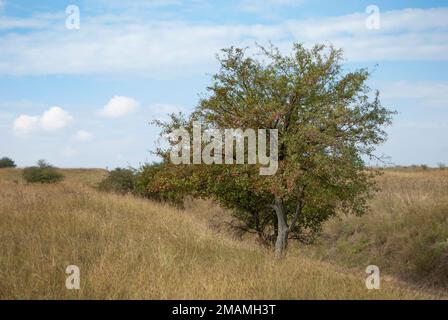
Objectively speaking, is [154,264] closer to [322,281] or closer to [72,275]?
[72,275]

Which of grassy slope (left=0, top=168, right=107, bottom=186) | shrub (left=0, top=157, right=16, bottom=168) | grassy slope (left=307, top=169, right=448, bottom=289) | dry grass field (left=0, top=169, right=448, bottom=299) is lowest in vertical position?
grassy slope (left=307, top=169, right=448, bottom=289)

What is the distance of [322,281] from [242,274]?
1.79 m

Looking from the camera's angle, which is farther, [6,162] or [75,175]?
[6,162]

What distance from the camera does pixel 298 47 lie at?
15.5 meters

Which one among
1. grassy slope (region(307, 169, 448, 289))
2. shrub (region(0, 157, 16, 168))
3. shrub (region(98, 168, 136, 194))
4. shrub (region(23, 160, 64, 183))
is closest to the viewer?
grassy slope (region(307, 169, 448, 289))

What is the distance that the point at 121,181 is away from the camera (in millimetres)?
37219

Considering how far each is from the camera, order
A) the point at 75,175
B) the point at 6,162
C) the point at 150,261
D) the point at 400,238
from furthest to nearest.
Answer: the point at 6,162 → the point at 75,175 → the point at 400,238 → the point at 150,261

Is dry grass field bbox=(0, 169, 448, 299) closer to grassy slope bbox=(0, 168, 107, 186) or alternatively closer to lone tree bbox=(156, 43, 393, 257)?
lone tree bbox=(156, 43, 393, 257)

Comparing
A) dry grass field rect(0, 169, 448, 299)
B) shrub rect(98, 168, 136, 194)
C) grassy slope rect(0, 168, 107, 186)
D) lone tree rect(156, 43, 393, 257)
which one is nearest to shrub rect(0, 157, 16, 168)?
grassy slope rect(0, 168, 107, 186)

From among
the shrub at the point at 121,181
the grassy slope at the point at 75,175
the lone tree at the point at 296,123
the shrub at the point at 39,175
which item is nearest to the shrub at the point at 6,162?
the grassy slope at the point at 75,175

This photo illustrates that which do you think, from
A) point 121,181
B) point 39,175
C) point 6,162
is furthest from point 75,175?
point 121,181

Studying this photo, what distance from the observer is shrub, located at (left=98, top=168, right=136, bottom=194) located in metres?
36.5

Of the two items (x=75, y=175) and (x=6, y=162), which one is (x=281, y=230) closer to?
(x=75, y=175)
